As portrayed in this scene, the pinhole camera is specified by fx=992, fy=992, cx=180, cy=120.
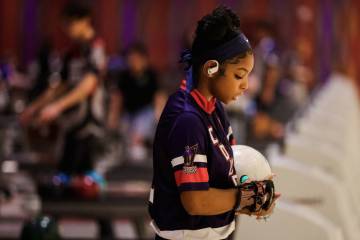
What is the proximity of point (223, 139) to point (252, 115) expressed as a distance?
40.2 feet

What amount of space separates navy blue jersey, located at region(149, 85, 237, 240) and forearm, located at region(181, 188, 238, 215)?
2cm

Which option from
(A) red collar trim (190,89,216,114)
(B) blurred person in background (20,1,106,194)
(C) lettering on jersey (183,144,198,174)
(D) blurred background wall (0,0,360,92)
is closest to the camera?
(C) lettering on jersey (183,144,198,174)

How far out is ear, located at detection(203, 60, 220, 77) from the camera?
3.20 meters

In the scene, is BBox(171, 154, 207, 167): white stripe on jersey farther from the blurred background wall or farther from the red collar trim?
→ the blurred background wall

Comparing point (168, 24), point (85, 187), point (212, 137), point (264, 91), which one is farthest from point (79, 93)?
point (168, 24)

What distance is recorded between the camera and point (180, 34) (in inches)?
936

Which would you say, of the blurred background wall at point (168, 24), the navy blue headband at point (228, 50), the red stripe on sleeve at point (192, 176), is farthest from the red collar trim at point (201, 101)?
the blurred background wall at point (168, 24)

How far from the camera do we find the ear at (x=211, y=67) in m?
3.20

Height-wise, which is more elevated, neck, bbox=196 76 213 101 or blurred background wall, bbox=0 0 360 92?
neck, bbox=196 76 213 101

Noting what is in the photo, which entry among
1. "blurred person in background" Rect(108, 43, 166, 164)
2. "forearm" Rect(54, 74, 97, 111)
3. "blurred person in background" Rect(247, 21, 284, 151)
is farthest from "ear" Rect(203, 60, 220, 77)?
"blurred person in background" Rect(247, 21, 284, 151)

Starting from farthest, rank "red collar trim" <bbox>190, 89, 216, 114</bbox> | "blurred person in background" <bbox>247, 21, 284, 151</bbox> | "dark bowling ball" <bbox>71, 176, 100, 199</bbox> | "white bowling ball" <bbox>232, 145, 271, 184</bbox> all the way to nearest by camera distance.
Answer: "blurred person in background" <bbox>247, 21, 284, 151</bbox>
"dark bowling ball" <bbox>71, 176, 100, 199</bbox>
"white bowling ball" <bbox>232, 145, 271, 184</bbox>
"red collar trim" <bbox>190, 89, 216, 114</bbox>

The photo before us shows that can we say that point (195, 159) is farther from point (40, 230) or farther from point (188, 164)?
point (40, 230)

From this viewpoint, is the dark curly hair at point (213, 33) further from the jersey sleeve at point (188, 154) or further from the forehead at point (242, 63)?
the jersey sleeve at point (188, 154)

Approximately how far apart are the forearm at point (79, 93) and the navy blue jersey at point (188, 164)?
3.98 m
